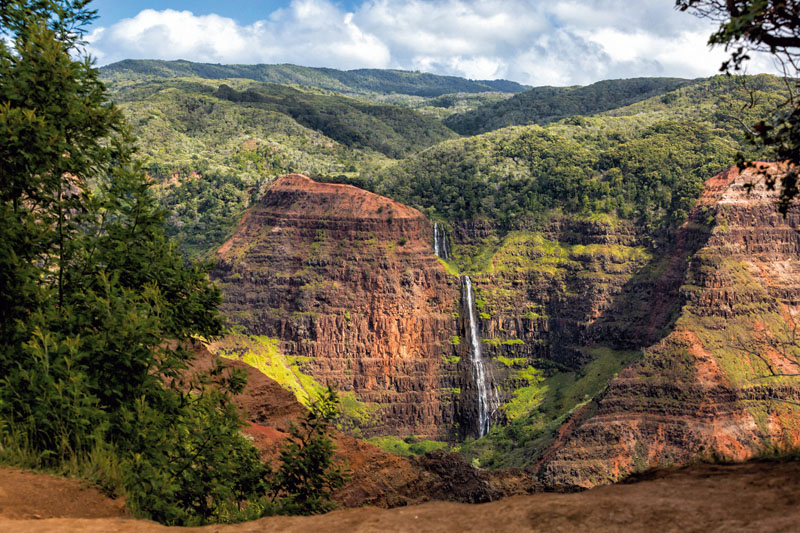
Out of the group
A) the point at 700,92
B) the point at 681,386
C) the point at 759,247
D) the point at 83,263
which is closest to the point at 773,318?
the point at 759,247

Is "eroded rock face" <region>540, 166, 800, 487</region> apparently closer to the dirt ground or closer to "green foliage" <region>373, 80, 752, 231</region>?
"green foliage" <region>373, 80, 752, 231</region>

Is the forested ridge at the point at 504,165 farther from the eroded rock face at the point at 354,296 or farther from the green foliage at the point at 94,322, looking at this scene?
the green foliage at the point at 94,322

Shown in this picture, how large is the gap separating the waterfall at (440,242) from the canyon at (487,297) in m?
0.31

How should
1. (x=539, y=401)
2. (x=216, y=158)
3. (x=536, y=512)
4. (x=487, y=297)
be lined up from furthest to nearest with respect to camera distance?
(x=216, y=158), (x=487, y=297), (x=539, y=401), (x=536, y=512)

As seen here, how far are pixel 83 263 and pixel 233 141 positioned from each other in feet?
570

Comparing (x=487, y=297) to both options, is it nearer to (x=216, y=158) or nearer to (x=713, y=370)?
(x=713, y=370)

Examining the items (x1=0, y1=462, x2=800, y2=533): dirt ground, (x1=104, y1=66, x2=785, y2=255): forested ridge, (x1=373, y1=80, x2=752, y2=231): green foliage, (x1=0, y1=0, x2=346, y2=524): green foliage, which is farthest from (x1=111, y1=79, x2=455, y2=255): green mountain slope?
(x1=0, y1=462, x2=800, y2=533): dirt ground

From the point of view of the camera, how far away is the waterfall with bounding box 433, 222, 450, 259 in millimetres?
124875

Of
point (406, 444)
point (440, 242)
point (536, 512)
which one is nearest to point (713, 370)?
point (406, 444)

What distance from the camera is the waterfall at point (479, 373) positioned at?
10825 centimetres

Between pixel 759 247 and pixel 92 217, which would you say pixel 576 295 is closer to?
pixel 759 247

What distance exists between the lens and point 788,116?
13.0m

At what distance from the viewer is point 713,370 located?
251ft

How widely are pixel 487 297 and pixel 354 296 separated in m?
23.0
